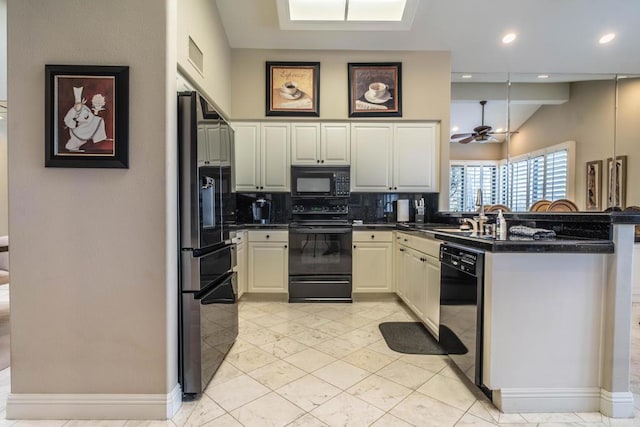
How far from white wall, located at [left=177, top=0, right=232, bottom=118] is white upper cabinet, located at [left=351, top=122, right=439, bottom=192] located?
1.63 meters

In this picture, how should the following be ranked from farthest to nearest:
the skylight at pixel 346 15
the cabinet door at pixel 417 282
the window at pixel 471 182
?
1. the window at pixel 471 182
2. the skylight at pixel 346 15
3. the cabinet door at pixel 417 282

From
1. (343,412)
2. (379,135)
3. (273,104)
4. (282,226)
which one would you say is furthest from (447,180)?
(343,412)

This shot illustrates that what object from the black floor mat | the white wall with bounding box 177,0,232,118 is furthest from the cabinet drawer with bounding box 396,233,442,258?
the white wall with bounding box 177,0,232,118

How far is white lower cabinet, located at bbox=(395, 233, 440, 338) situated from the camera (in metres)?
2.53

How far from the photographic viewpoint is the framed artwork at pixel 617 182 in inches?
173

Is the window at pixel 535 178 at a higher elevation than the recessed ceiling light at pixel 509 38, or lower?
lower

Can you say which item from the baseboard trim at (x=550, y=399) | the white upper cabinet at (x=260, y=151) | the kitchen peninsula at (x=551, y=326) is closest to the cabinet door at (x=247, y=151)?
the white upper cabinet at (x=260, y=151)

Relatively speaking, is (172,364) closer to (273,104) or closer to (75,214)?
(75,214)

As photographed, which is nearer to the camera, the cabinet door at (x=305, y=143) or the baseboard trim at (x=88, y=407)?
the baseboard trim at (x=88, y=407)

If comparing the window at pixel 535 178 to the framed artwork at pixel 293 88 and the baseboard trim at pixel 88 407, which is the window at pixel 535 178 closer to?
the framed artwork at pixel 293 88

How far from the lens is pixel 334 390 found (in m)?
1.88

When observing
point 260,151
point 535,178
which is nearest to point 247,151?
point 260,151

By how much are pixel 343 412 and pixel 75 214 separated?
71.2 inches

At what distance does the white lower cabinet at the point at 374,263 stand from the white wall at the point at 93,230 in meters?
2.42
